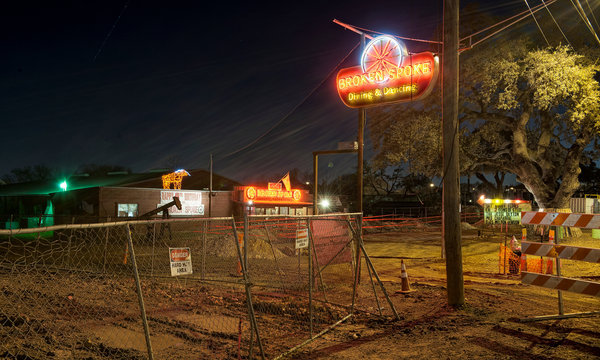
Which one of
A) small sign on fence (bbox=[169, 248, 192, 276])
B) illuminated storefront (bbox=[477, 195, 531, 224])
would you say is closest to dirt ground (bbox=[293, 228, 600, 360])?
small sign on fence (bbox=[169, 248, 192, 276])

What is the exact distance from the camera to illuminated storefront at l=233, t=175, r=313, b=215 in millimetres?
33656

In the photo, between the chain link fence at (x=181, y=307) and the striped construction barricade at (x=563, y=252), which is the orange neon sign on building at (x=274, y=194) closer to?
the chain link fence at (x=181, y=307)

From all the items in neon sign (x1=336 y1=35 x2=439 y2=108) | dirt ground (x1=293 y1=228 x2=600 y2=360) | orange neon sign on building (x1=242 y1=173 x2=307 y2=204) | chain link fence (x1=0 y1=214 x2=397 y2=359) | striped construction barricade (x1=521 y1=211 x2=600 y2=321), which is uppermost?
neon sign (x1=336 y1=35 x2=439 y2=108)

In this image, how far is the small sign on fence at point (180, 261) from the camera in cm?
536

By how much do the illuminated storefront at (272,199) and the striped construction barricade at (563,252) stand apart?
24416mm

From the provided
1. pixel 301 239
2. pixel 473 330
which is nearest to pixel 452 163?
pixel 473 330

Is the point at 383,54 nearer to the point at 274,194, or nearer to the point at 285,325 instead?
the point at 285,325

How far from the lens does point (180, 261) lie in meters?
5.46

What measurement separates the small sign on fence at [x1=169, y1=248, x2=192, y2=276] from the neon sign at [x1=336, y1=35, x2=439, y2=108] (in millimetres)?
9631

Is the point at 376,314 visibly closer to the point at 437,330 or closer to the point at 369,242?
the point at 437,330

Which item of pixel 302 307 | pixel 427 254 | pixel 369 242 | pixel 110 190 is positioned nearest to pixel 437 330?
pixel 302 307

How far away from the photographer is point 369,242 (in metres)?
27.5

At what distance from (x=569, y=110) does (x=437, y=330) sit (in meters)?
20.7

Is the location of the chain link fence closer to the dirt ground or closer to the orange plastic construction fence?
the dirt ground
